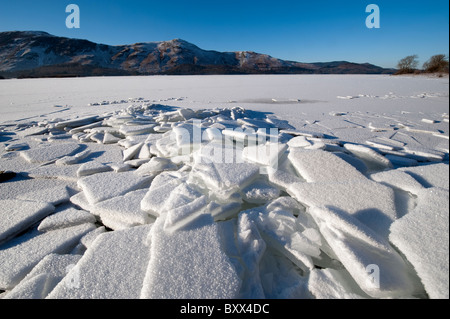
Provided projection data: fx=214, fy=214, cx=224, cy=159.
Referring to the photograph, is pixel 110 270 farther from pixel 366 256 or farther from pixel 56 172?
pixel 56 172

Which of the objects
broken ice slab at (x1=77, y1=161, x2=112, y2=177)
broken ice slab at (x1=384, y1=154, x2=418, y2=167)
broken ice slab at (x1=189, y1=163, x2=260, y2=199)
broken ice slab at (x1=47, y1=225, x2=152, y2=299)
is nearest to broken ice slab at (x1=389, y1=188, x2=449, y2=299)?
broken ice slab at (x1=189, y1=163, x2=260, y2=199)

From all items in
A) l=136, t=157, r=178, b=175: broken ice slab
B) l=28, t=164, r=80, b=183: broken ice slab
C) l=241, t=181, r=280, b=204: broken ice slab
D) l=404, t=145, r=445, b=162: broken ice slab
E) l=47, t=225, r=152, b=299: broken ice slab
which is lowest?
l=47, t=225, r=152, b=299: broken ice slab

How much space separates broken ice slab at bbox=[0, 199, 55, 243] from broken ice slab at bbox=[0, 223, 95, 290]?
0.17 ft

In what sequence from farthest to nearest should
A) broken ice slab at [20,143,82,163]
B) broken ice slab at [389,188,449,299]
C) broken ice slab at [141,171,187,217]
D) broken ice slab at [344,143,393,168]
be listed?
1. broken ice slab at [20,143,82,163]
2. broken ice slab at [344,143,393,168]
3. broken ice slab at [141,171,187,217]
4. broken ice slab at [389,188,449,299]

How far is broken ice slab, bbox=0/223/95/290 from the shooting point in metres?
0.94

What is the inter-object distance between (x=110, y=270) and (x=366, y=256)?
A: 1.03 m

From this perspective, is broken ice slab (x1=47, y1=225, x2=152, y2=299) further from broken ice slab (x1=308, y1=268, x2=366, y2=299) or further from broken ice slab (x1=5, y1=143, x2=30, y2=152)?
broken ice slab (x1=5, y1=143, x2=30, y2=152)

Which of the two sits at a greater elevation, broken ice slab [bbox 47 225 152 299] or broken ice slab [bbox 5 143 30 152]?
broken ice slab [bbox 5 143 30 152]

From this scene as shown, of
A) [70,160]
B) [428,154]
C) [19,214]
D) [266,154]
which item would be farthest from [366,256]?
[70,160]

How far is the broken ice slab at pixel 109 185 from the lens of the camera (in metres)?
1.44

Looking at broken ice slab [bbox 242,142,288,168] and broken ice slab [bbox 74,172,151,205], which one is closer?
broken ice slab [bbox 74,172,151,205]

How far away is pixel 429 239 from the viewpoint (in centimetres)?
82

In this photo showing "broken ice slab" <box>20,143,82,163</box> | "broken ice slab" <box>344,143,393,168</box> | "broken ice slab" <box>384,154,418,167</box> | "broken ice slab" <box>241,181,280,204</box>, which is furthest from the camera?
"broken ice slab" <box>20,143,82,163</box>
